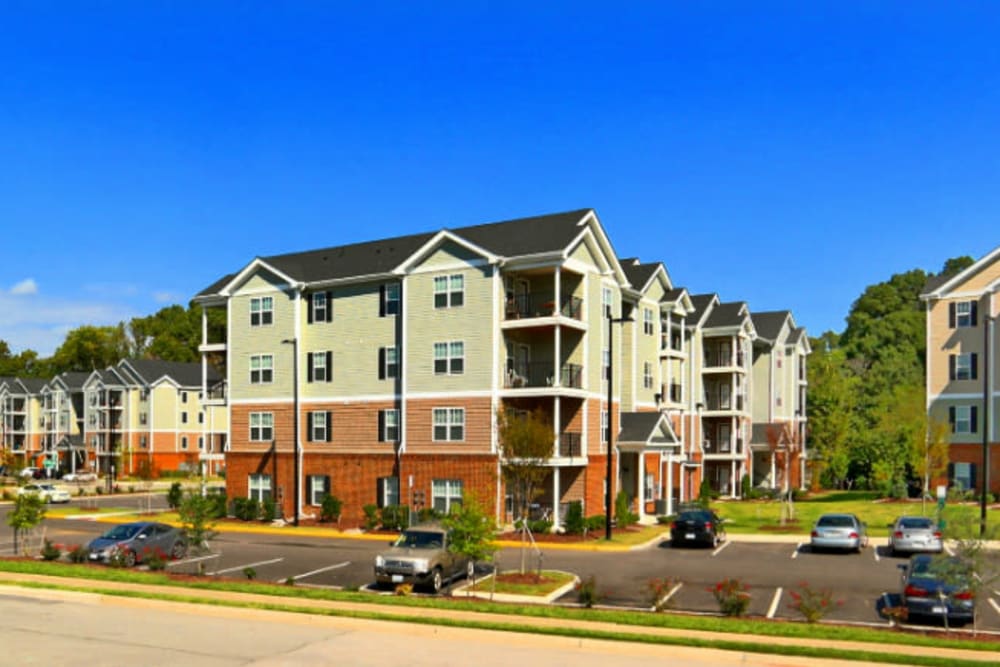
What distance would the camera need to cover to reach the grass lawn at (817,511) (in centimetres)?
3991

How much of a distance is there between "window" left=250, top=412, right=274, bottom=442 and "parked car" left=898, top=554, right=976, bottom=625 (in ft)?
107

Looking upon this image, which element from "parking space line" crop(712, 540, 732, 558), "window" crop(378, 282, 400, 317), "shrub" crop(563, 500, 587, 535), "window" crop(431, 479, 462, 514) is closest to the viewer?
"parking space line" crop(712, 540, 732, 558)

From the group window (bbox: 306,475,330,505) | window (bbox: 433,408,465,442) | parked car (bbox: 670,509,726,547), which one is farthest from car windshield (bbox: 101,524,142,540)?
parked car (bbox: 670,509,726,547)

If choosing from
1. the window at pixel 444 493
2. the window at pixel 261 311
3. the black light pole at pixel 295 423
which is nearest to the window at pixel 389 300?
the black light pole at pixel 295 423

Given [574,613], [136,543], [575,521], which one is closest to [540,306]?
[575,521]

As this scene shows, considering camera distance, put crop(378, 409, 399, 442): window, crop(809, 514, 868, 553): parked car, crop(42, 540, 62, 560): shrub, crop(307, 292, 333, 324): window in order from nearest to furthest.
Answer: crop(42, 540, 62, 560): shrub
crop(809, 514, 868, 553): parked car
crop(378, 409, 399, 442): window
crop(307, 292, 333, 324): window

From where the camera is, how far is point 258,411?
45875mm

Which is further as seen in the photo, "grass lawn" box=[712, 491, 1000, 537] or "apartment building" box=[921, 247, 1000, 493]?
"apartment building" box=[921, 247, 1000, 493]

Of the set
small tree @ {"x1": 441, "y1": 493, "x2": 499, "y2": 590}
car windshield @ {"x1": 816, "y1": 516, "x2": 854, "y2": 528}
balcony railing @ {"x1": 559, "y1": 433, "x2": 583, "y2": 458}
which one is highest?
balcony railing @ {"x1": 559, "y1": 433, "x2": 583, "y2": 458}

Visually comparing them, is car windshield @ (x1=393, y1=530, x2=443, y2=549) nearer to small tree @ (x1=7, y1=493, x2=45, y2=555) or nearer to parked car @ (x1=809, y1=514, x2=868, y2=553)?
small tree @ (x1=7, y1=493, x2=45, y2=555)

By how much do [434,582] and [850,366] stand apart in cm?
8282

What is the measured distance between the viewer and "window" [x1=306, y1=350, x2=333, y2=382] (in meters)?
43.8

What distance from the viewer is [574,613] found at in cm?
1917

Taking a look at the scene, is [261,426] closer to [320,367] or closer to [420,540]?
[320,367]
